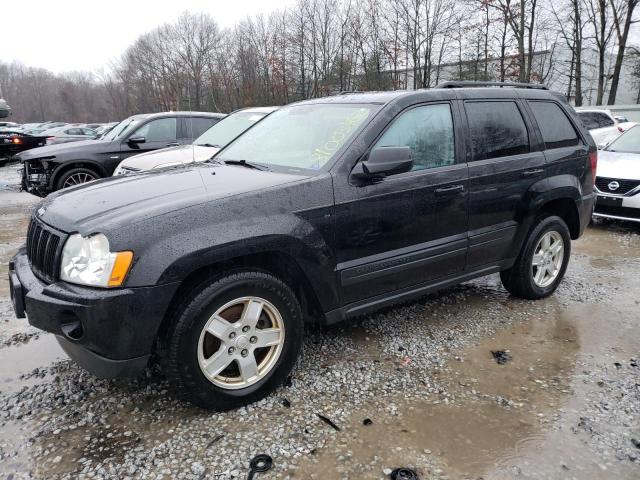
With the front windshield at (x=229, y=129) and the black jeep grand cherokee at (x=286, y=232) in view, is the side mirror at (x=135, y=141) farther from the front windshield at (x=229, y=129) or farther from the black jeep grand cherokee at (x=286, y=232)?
the black jeep grand cherokee at (x=286, y=232)

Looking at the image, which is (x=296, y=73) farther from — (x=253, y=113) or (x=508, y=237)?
(x=508, y=237)

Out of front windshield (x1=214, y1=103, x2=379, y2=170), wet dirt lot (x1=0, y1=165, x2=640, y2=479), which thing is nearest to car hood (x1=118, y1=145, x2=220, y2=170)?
front windshield (x1=214, y1=103, x2=379, y2=170)

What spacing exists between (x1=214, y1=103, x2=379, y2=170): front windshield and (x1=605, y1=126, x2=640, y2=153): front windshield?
6966 millimetres

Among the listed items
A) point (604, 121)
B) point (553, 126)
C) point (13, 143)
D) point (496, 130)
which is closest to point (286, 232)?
point (496, 130)

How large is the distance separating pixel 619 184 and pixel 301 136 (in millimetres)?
5978

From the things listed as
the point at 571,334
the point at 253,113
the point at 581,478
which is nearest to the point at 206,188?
the point at 581,478

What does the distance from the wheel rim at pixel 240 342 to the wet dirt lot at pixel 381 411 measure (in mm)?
217

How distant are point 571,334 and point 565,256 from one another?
1054mm

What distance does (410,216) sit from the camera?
334 cm

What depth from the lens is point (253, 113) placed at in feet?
26.9

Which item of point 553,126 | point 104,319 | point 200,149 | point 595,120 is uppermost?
point 595,120

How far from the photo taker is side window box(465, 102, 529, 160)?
3.79m

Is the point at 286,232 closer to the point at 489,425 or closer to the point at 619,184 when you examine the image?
the point at 489,425

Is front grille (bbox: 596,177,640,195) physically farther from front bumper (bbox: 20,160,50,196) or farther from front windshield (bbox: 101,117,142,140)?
front bumper (bbox: 20,160,50,196)
